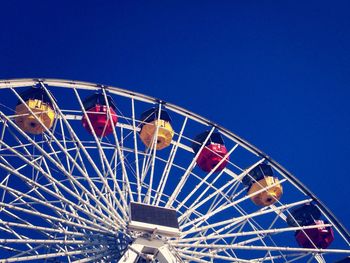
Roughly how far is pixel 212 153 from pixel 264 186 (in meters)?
2.53

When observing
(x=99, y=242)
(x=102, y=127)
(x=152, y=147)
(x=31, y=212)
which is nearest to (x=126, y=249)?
(x=99, y=242)

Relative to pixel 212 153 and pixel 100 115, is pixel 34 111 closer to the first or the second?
pixel 100 115

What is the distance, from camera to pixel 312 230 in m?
22.5

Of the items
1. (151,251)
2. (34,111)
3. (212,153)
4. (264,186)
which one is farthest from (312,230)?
(34,111)

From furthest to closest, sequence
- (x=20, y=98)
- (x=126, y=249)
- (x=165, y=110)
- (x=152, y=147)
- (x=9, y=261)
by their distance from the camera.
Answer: (x=165, y=110)
(x=152, y=147)
(x=20, y=98)
(x=126, y=249)
(x=9, y=261)

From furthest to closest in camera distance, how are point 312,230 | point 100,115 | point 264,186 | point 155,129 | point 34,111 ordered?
point 264,186 < point 312,230 < point 100,115 < point 155,129 < point 34,111

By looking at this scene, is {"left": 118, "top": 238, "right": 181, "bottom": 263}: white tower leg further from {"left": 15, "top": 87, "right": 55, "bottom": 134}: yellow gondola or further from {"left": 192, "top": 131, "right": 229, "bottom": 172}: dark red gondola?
{"left": 192, "top": 131, "right": 229, "bottom": 172}: dark red gondola

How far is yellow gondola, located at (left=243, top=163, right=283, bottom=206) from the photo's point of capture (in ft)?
74.4

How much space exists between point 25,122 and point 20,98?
1.20 meters

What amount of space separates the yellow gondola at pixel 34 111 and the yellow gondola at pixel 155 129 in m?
3.80

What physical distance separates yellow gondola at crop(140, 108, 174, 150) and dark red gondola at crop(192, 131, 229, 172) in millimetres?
1420

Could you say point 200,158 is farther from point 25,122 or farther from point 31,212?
point 31,212

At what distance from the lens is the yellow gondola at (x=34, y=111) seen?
67.2 feet

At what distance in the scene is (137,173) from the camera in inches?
782
